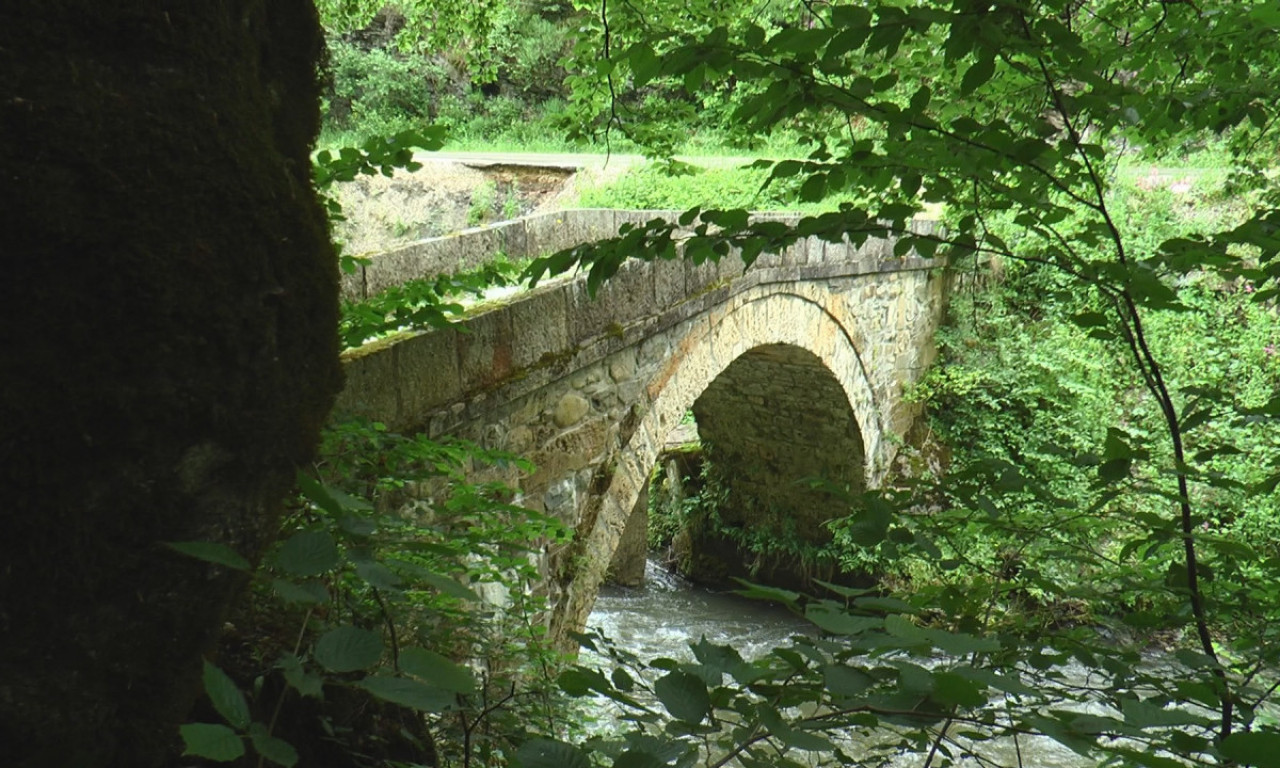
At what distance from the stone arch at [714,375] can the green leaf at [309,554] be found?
3.65 metres

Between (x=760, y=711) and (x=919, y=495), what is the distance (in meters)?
1.31

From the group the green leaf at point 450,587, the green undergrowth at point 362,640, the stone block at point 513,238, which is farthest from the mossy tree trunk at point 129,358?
the stone block at point 513,238

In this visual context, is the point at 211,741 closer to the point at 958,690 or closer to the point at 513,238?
the point at 958,690

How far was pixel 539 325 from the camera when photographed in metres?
4.15

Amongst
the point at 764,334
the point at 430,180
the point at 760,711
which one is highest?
the point at 430,180

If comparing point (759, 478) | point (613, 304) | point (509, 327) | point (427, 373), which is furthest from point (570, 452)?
point (759, 478)

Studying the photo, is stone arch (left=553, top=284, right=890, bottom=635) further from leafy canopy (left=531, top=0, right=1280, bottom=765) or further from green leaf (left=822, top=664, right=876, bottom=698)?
green leaf (left=822, top=664, right=876, bottom=698)

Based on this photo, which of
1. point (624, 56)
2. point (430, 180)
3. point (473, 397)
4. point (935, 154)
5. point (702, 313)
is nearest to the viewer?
point (935, 154)

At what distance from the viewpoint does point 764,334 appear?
22.4ft

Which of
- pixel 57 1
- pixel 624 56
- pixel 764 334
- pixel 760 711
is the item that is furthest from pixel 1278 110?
pixel 764 334

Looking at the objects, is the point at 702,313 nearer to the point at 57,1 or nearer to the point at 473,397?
the point at 473,397

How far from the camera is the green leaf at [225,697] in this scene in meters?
0.99

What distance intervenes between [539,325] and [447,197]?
344 inches

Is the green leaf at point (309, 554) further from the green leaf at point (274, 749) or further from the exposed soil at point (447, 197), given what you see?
the exposed soil at point (447, 197)
